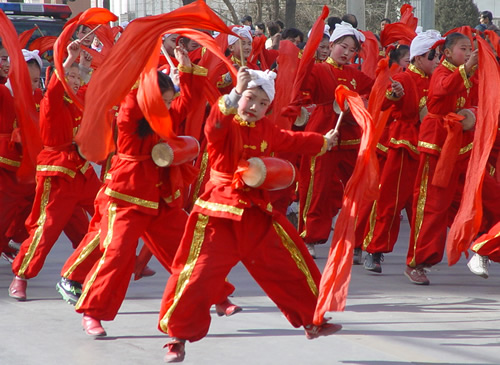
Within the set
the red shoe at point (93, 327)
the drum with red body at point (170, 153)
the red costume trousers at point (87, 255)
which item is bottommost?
the red shoe at point (93, 327)

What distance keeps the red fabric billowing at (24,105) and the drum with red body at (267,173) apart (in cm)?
235

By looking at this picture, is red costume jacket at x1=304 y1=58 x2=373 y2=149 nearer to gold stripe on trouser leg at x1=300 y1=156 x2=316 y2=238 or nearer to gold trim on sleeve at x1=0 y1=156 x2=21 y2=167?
gold stripe on trouser leg at x1=300 y1=156 x2=316 y2=238

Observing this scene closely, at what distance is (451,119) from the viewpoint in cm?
657

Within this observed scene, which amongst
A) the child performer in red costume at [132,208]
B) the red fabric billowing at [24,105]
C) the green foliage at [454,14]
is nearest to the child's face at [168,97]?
the child performer in red costume at [132,208]

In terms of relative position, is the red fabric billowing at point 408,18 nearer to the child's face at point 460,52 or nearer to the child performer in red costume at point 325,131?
the child performer in red costume at point 325,131

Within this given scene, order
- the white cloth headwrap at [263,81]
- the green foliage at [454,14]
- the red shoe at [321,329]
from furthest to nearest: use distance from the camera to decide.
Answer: the green foliage at [454,14]
the red shoe at [321,329]
the white cloth headwrap at [263,81]

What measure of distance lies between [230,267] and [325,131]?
123 inches

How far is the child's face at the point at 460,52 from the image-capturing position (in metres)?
6.51

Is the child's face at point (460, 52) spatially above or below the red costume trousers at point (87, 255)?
above

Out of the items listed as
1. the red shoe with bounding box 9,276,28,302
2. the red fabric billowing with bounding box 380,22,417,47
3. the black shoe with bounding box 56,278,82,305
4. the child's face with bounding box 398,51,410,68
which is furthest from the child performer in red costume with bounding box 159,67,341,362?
the red fabric billowing with bounding box 380,22,417,47

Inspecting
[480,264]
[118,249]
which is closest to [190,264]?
[118,249]

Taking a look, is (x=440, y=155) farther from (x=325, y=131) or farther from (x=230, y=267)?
(x=230, y=267)

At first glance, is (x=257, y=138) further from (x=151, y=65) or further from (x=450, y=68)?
(x=450, y=68)

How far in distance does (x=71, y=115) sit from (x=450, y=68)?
8.29 feet
